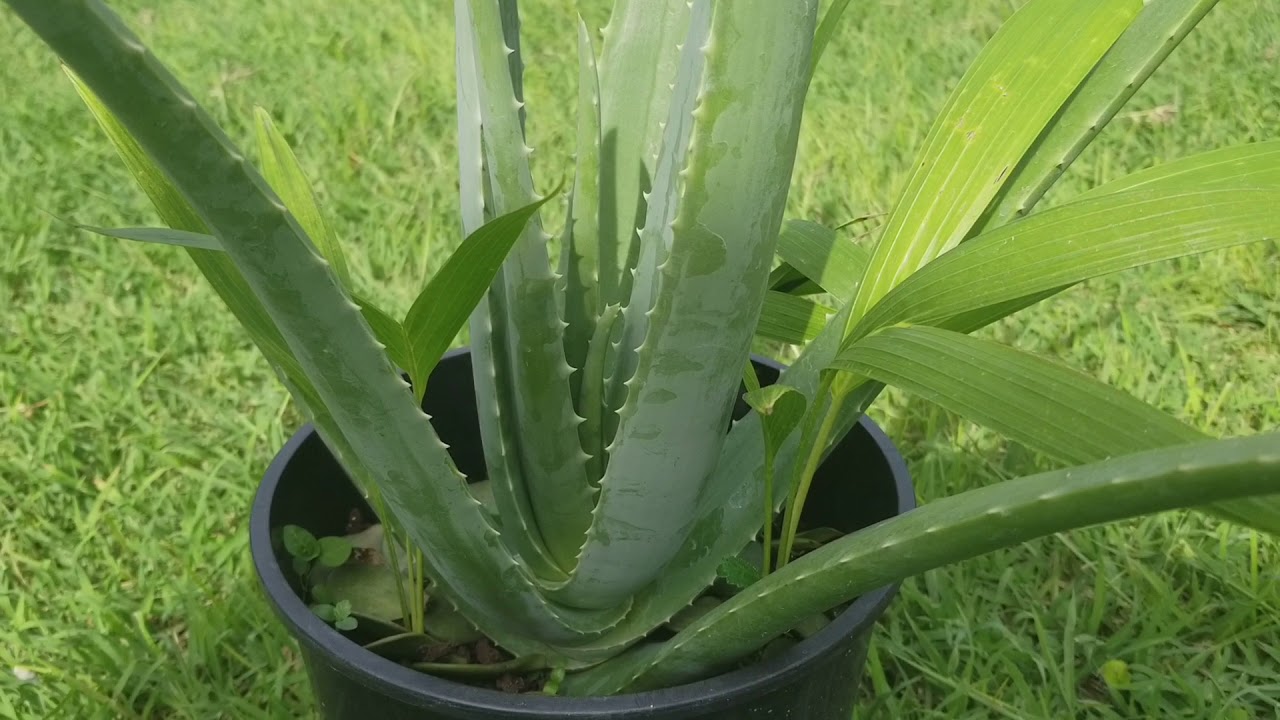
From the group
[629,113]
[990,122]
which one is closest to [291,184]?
[629,113]

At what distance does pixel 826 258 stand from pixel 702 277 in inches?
9.9

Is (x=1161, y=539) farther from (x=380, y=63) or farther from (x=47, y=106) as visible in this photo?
(x=47, y=106)

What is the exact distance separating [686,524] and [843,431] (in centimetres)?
13

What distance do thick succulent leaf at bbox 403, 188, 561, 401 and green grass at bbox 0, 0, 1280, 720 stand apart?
566mm

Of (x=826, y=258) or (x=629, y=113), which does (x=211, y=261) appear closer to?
(x=629, y=113)

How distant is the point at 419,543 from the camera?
2.07ft

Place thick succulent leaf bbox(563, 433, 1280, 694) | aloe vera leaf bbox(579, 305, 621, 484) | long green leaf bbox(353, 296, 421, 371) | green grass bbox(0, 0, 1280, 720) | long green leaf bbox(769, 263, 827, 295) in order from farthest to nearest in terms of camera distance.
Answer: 1. green grass bbox(0, 0, 1280, 720)
2. long green leaf bbox(769, 263, 827, 295)
3. aloe vera leaf bbox(579, 305, 621, 484)
4. long green leaf bbox(353, 296, 421, 371)
5. thick succulent leaf bbox(563, 433, 1280, 694)

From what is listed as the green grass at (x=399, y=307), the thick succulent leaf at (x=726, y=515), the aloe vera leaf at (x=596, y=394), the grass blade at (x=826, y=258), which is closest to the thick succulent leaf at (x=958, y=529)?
the thick succulent leaf at (x=726, y=515)

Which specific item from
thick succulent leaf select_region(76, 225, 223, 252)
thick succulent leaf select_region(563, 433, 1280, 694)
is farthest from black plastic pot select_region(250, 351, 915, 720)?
thick succulent leaf select_region(76, 225, 223, 252)

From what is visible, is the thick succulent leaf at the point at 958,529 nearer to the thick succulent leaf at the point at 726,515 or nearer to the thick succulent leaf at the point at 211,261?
the thick succulent leaf at the point at 726,515

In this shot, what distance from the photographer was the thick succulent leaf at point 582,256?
69 centimetres

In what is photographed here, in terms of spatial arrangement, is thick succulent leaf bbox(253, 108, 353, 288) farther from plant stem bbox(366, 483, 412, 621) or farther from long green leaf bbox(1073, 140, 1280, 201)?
long green leaf bbox(1073, 140, 1280, 201)

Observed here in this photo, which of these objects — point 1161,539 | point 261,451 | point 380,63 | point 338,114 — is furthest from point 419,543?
point 380,63

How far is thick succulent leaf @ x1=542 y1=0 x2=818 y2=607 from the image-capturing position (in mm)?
470
